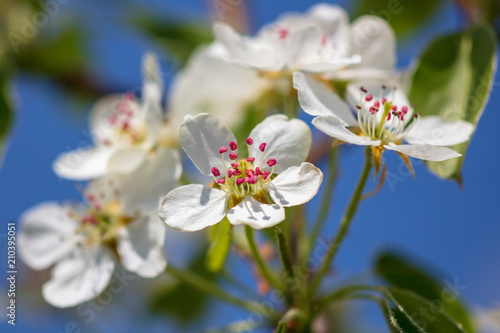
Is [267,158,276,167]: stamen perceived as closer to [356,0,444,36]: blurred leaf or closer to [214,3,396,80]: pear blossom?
[214,3,396,80]: pear blossom

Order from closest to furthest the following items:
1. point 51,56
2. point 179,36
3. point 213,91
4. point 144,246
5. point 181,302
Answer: point 144,246 → point 213,91 → point 181,302 → point 179,36 → point 51,56

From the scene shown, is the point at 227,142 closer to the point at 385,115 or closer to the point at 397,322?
the point at 385,115

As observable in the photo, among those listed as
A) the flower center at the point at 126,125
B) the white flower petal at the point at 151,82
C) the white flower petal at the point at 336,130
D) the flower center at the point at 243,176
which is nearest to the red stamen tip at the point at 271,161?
the flower center at the point at 243,176

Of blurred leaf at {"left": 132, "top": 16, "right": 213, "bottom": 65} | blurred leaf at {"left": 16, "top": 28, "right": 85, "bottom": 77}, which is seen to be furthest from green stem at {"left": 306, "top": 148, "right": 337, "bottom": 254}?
blurred leaf at {"left": 16, "top": 28, "right": 85, "bottom": 77}

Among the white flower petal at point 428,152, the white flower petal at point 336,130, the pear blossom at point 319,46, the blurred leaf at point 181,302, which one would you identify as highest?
the pear blossom at point 319,46

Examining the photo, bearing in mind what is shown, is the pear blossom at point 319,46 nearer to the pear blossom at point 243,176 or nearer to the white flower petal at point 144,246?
the pear blossom at point 243,176

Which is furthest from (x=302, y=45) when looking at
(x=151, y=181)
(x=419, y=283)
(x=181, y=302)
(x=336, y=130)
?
(x=181, y=302)
